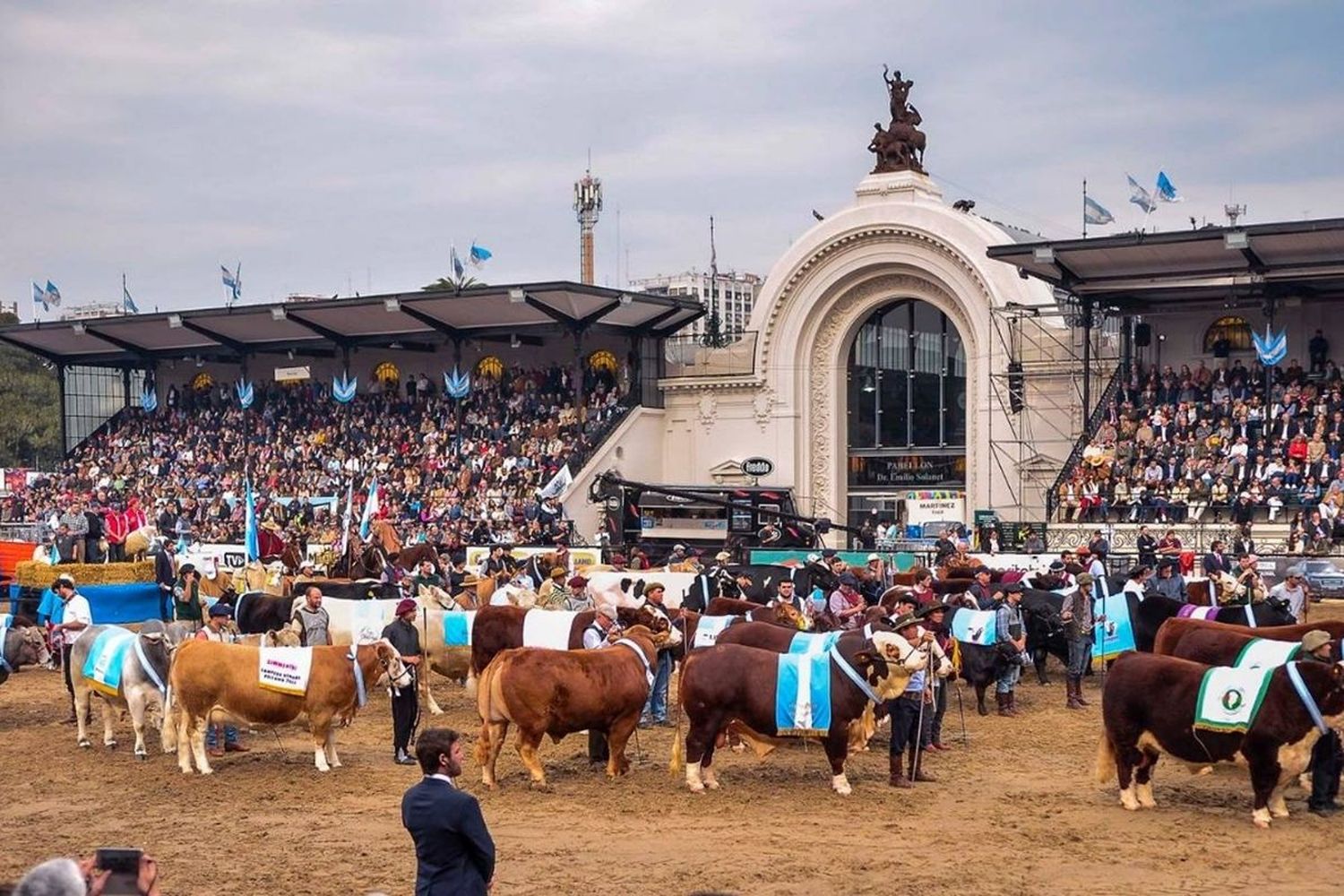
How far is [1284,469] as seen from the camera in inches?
1384

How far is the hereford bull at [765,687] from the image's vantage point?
576 inches

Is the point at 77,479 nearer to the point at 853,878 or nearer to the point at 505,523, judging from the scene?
the point at 505,523

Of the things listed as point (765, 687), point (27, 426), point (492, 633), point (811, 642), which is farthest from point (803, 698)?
point (27, 426)

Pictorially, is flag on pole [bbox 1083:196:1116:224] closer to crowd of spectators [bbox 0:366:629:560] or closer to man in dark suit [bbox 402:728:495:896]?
crowd of spectators [bbox 0:366:629:560]

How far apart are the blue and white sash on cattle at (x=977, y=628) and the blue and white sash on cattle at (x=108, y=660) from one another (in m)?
9.37

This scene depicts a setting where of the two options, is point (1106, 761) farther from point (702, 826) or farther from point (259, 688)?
point (259, 688)

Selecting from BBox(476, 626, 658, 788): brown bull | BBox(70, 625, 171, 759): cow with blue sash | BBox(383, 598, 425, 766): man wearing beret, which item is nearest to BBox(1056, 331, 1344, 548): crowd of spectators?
BBox(476, 626, 658, 788): brown bull

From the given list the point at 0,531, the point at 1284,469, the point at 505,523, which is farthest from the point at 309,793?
the point at 0,531

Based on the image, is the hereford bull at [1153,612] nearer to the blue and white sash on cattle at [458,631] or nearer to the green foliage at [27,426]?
the blue and white sash on cattle at [458,631]

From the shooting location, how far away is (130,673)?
1705cm

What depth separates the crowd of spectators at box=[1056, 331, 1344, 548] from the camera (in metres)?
34.6

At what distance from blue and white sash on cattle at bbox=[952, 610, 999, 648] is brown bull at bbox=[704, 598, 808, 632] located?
1.85 metres

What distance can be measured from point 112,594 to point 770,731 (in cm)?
1529

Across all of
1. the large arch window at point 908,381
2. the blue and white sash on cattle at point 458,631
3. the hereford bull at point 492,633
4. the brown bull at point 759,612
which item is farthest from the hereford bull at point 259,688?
the large arch window at point 908,381
